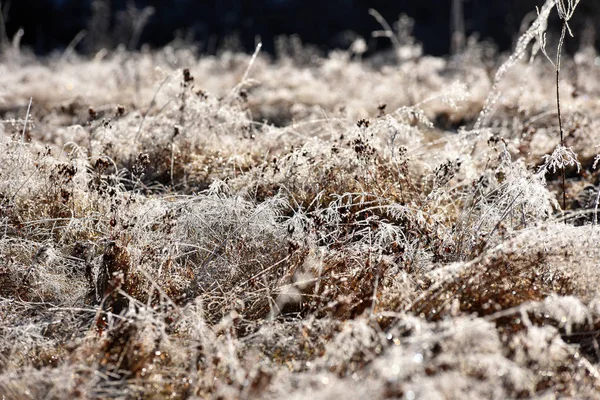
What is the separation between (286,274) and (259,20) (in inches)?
869

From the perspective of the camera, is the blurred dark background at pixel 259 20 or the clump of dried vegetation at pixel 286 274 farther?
the blurred dark background at pixel 259 20

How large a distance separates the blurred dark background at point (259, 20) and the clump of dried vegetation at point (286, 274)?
719 inches

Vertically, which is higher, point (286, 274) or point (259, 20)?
point (286, 274)

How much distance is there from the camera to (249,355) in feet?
7.70

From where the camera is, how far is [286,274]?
282cm

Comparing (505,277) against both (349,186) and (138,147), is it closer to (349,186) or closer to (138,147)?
(349,186)

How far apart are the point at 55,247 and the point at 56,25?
22.1 meters

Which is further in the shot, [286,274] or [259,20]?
[259,20]

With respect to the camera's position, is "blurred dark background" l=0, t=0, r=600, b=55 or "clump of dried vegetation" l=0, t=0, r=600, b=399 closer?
"clump of dried vegetation" l=0, t=0, r=600, b=399

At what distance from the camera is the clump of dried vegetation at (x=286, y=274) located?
2000 millimetres

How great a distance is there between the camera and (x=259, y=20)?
23562 mm

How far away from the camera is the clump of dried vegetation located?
2000 millimetres

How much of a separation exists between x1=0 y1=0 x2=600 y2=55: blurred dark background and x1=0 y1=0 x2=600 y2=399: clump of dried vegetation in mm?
18257

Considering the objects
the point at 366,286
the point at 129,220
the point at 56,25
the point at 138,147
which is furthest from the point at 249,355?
the point at 56,25
